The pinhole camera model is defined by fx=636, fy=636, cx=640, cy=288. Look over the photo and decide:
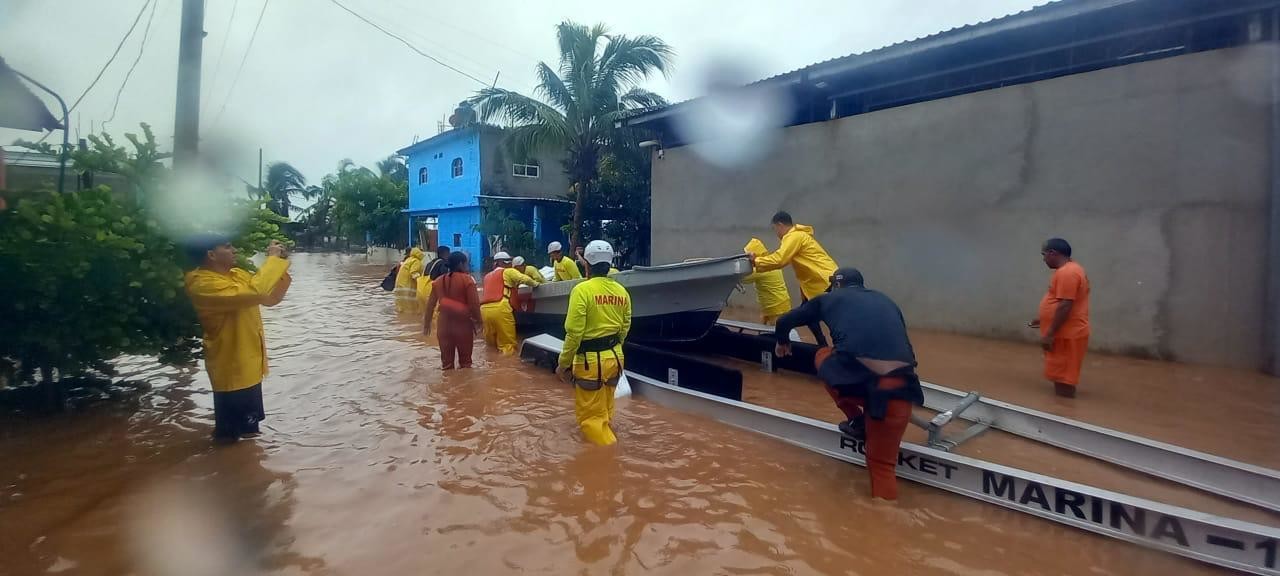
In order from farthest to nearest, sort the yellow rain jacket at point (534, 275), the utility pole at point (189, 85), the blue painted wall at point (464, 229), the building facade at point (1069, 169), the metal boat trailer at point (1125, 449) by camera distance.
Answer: the blue painted wall at point (464, 229) → the yellow rain jacket at point (534, 275) → the building facade at point (1069, 169) → the utility pole at point (189, 85) → the metal boat trailer at point (1125, 449)

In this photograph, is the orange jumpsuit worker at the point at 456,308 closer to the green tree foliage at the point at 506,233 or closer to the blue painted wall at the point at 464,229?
the green tree foliage at the point at 506,233

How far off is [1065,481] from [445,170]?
83.3 ft

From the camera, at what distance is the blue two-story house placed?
23.2 metres

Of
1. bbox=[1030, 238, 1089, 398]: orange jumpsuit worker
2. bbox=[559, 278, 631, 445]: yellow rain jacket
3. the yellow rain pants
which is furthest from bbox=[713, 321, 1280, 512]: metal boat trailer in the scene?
the yellow rain pants

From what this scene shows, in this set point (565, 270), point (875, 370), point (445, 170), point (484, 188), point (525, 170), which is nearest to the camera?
point (875, 370)

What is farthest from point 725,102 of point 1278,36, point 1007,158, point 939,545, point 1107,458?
point 939,545

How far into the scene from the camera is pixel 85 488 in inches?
159

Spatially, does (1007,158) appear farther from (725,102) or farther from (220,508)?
(220,508)

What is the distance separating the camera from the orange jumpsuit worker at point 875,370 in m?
3.66

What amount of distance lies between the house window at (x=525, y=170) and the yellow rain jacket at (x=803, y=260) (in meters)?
18.4

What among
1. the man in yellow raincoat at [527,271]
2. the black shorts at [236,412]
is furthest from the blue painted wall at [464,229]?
the black shorts at [236,412]

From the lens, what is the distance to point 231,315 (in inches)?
177

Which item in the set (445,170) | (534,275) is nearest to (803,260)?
(534,275)

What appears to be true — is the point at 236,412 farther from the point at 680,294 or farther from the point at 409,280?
the point at 409,280
